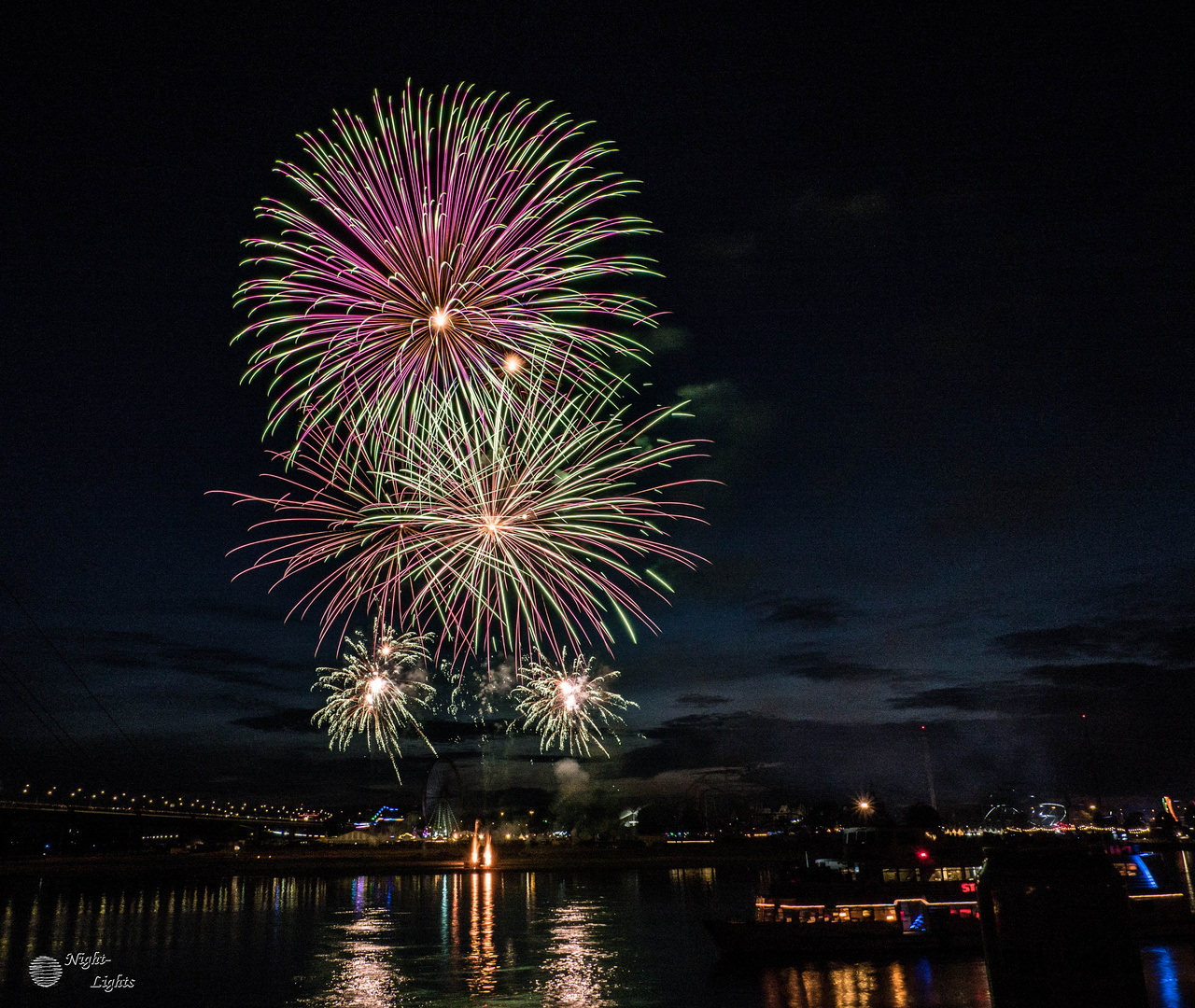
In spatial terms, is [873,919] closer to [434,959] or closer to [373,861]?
[434,959]

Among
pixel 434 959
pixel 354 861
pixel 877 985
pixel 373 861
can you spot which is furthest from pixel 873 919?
pixel 373 861

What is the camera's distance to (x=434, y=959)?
42062 millimetres

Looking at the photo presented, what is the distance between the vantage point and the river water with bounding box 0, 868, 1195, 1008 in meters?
33.5

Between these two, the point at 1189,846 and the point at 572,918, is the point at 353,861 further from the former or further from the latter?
the point at 1189,846

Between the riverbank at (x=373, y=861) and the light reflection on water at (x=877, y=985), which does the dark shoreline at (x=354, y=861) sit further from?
the light reflection on water at (x=877, y=985)

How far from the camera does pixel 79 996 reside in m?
34.6

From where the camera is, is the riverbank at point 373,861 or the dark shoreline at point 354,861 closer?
the dark shoreline at point 354,861

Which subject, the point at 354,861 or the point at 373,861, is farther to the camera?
the point at 373,861

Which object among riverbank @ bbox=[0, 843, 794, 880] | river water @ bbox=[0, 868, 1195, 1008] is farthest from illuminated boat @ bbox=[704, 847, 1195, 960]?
riverbank @ bbox=[0, 843, 794, 880]

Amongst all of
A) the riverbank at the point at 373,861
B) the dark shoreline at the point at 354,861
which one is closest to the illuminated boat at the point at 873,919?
the dark shoreline at the point at 354,861

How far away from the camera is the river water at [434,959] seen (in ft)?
110

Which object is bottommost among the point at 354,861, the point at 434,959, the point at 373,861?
the point at 373,861

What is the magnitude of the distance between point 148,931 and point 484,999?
32.9 m

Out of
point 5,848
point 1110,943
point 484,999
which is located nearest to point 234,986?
point 484,999
